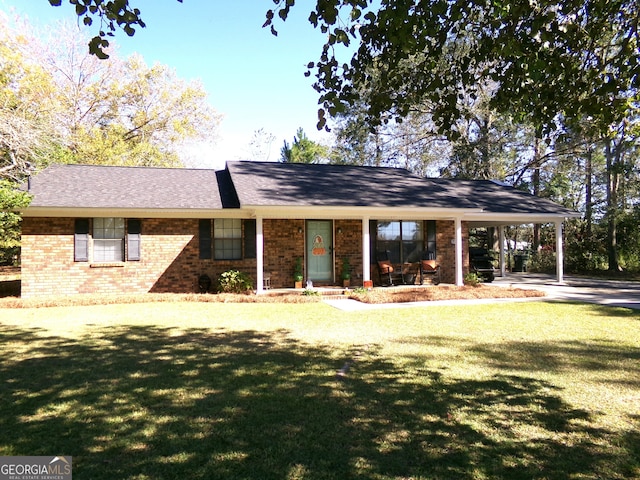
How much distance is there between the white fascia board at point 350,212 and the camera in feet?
38.8

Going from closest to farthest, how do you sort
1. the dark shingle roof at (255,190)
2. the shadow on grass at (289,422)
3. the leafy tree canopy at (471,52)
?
the shadow on grass at (289,422) < the leafy tree canopy at (471,52) < the dark shingle roof at (255,190)

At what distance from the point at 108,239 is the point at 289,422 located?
11.1m

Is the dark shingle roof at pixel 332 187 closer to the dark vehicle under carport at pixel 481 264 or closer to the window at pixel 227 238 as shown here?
the window at pixel 227 238

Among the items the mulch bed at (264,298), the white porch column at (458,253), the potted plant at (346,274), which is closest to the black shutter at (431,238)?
the white porch column at (458,253)

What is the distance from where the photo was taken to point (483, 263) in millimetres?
17000

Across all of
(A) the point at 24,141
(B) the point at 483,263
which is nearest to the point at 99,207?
(A) the point at 24,141

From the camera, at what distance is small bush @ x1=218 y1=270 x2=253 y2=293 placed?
1241 cm

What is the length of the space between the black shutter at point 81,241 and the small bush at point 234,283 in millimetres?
4012

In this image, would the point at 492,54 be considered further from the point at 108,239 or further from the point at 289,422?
the point at 108,239

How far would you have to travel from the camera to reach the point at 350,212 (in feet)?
41.2

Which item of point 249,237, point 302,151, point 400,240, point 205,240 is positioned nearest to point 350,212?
point 400,240

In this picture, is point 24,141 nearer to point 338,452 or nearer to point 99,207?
point 99,207

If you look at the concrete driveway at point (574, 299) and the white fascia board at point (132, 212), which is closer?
the concrete driveway at point (574, 299)

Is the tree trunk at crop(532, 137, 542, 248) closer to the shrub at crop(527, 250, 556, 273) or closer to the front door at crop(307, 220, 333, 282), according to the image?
the shrub at crop(527, 250, 556, 273)
